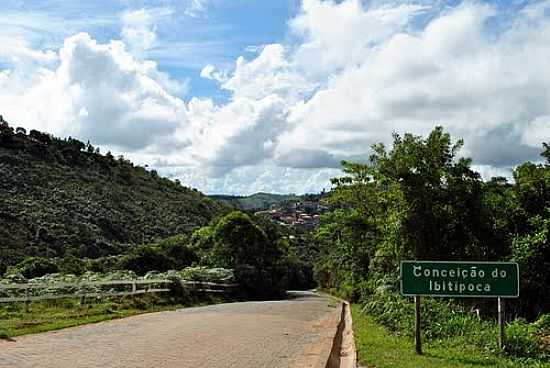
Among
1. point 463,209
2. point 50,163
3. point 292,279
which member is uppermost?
point 50,163

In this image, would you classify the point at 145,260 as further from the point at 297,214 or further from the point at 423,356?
the point at 297,214

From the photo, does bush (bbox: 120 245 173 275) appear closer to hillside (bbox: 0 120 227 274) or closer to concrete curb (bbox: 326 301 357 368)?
hillside (bbox: 0 120 227 274)

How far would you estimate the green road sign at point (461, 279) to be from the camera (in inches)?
484

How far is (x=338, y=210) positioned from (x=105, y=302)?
14292 millimetres

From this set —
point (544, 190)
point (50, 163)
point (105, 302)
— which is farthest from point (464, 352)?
point (50, 163)

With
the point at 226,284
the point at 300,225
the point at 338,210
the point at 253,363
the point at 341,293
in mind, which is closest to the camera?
the point at 253,363

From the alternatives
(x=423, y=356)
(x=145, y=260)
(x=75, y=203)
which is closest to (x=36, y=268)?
(x=145, y=260)

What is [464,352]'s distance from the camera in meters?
12.2

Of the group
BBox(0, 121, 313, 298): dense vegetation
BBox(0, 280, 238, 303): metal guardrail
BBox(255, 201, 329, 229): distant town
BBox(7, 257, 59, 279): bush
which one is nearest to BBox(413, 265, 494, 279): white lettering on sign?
BBox(0, 280, 238, 303): metal guardrail

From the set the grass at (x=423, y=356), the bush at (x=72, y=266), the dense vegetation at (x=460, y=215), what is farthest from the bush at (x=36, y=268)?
the grass at (x=423, y=356)

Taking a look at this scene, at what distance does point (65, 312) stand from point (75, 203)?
4259 centimetres

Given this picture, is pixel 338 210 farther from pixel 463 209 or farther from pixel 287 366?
pixel 287 366

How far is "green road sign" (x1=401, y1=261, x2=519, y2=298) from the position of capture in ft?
40.3

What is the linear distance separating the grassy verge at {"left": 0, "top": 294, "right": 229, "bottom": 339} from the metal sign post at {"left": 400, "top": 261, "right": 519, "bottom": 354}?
9.03m
